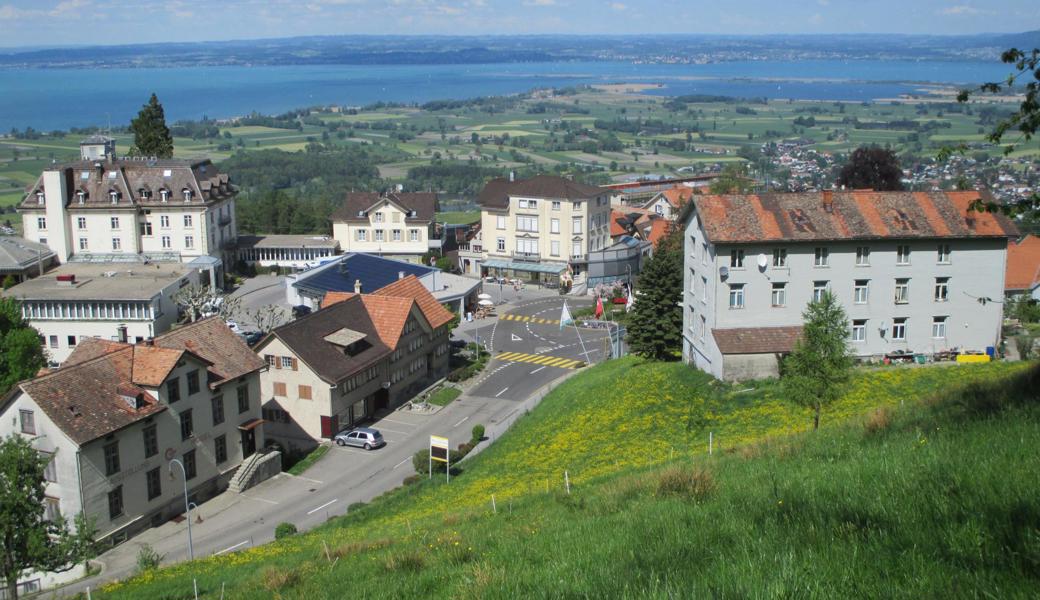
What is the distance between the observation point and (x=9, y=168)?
7151 inches

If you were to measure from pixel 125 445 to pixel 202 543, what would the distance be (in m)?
4.20

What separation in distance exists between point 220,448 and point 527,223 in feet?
149

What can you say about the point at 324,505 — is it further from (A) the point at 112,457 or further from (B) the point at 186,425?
(A) the point at 112,457

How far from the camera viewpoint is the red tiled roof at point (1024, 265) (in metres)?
57.5

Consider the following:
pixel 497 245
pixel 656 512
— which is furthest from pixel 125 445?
pixel 497 245

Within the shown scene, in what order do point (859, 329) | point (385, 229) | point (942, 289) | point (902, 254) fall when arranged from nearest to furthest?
point (902, 254), point (859, 329), point (942, 289), point (385, 229)

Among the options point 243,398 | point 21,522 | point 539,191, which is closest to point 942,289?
point 243,398

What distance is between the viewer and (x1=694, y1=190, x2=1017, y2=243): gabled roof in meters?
38.0

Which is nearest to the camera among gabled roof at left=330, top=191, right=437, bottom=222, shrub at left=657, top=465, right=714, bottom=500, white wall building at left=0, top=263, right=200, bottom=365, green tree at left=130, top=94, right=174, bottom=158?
shrub at left=657, top=465, right=714, bottom=500

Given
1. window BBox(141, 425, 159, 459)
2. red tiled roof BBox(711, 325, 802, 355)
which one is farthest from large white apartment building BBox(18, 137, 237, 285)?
red tiled roof BBox(711, 325, 802, 355)

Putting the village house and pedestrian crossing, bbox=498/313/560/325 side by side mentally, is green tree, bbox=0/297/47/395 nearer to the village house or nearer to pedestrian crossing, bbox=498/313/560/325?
the village house

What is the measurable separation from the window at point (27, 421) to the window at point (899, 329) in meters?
32.7

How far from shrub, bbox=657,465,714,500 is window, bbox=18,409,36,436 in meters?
22.0

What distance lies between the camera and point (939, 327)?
3966 centimetres
